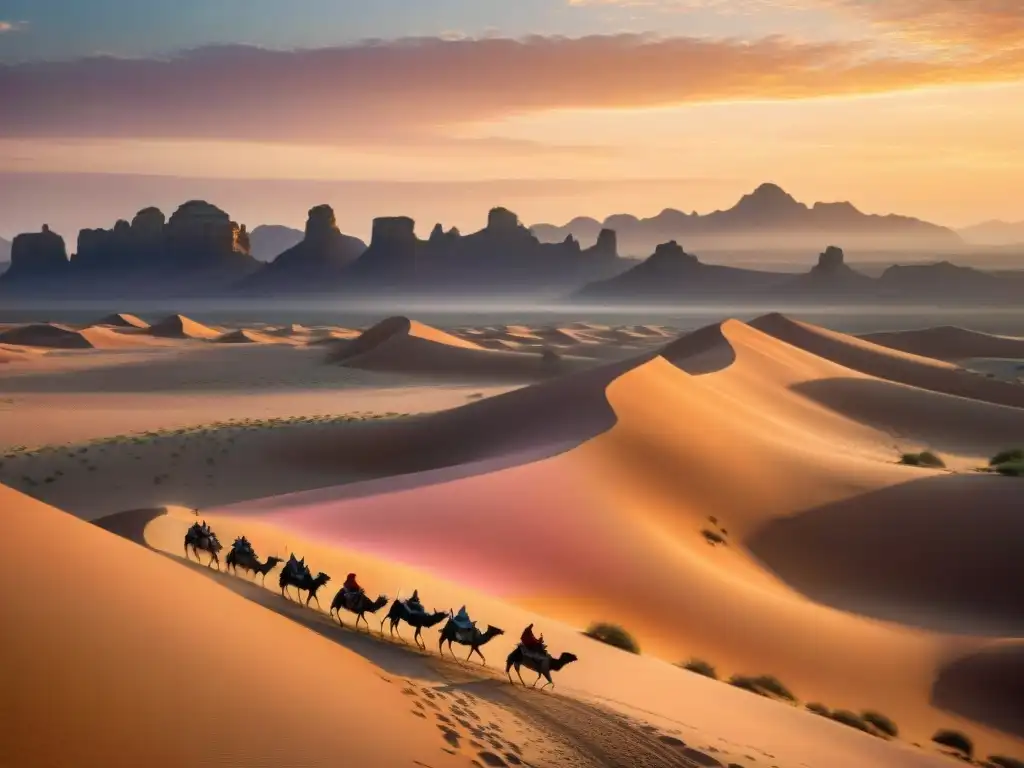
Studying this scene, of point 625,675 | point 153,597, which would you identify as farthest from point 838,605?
point 153,597

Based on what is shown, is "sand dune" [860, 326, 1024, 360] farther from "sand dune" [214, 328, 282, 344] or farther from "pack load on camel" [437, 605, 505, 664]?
"pack load on camel" [437, 605, 505, 664]

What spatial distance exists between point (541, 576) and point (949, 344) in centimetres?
8899

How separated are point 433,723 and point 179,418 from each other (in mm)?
39527

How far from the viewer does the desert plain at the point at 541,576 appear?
253 inches

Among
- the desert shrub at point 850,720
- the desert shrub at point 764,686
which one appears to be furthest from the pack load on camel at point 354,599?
the desert shrub at point 850,720

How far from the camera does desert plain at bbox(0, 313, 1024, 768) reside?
21.1 ft

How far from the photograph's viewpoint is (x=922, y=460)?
35781 mm

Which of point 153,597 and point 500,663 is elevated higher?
point 153,597

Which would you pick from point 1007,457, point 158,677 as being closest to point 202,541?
point 158,677

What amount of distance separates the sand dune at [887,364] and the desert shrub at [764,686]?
173 feet

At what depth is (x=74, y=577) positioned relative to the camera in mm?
6984

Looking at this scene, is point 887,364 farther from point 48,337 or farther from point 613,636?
point 48,337

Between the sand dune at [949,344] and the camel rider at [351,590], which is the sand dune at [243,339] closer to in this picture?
the sand dune at [949,344]

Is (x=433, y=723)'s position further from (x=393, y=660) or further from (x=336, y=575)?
(x=336, y=575)
